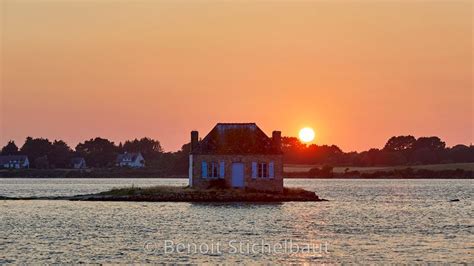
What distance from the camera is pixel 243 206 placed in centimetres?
6378

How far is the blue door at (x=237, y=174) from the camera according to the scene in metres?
68.8

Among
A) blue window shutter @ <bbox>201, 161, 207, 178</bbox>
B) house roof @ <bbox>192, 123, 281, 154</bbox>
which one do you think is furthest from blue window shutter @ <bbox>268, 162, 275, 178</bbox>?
blue window shutter @ <bbox>201, 161, 207, 178</bbox>

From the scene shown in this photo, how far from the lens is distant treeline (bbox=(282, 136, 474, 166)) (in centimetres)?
18200

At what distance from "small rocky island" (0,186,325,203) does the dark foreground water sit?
4.11 feet

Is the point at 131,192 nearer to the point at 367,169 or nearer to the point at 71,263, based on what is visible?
the point at 71,263

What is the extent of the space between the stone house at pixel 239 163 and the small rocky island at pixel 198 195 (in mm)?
869

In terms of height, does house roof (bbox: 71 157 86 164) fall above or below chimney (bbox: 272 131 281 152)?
above

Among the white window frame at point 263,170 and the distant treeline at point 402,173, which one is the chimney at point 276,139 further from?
the distant treeline at point 402,173

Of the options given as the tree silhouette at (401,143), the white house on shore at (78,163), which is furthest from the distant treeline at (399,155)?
the white house on shore at (78,163)

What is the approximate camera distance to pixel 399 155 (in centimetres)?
18538

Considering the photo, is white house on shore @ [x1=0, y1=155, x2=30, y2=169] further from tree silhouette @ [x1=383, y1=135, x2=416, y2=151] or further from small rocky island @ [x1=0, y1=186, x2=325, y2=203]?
small rocky island @ [x1=0, y1=186, x2=325, y2=203]

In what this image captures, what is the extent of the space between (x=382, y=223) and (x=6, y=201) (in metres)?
33.4

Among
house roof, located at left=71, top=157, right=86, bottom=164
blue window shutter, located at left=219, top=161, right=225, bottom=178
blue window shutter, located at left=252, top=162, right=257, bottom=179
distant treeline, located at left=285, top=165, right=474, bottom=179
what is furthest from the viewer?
house roof, located at left=71, top=157, right=86, bottom=164

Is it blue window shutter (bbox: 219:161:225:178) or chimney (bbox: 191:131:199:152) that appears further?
chimney (bbox: 191:131:199:152)
